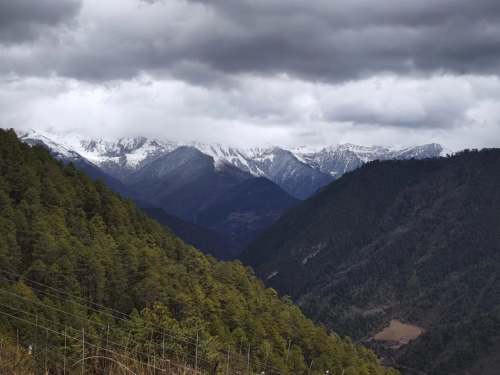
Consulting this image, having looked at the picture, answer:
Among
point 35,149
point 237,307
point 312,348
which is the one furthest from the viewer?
point 35,149

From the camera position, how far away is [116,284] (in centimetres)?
9619

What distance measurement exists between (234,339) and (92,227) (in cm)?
3844

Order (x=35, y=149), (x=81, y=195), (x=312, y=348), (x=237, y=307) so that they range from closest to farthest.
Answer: (x=237, y=307) → (x=312, y=348) → (x=81, y=195) → (x=35, y=149)

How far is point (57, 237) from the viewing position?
328 feet

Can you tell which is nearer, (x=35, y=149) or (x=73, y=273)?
(x=73, y=273)

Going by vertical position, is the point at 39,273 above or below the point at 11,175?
below

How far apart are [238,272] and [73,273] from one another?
2726 inches

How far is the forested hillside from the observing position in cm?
A: 6956

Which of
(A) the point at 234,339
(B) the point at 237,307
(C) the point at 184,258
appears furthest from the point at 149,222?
(A) the point at 234,339

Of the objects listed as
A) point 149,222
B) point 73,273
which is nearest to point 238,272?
point 149,222

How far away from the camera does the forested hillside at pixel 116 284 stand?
228ft

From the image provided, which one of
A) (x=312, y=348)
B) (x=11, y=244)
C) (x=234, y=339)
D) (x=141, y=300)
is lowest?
(x=312, y=348)

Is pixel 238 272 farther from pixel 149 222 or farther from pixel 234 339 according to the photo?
pixel 234 339

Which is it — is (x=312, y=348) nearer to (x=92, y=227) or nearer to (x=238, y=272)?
(x=238, y=272)
